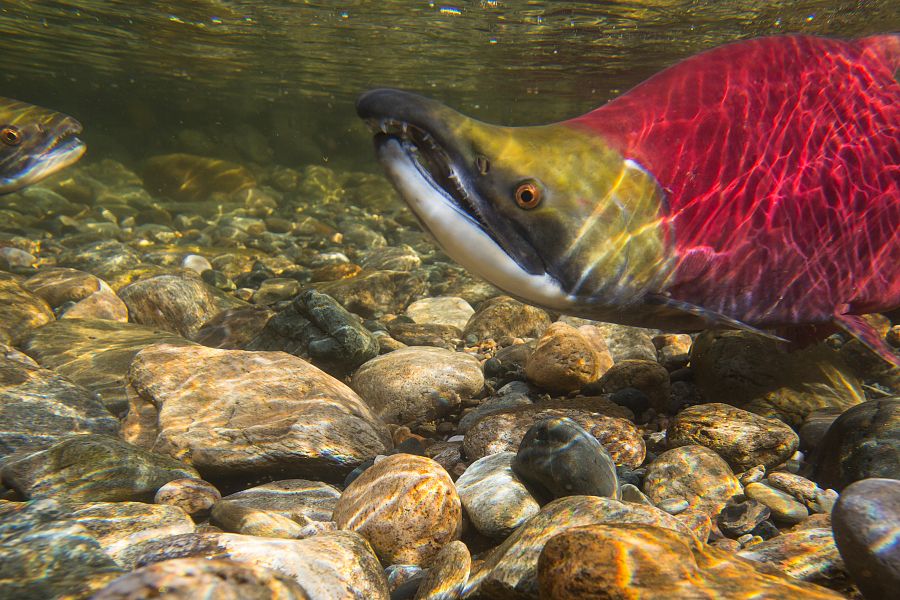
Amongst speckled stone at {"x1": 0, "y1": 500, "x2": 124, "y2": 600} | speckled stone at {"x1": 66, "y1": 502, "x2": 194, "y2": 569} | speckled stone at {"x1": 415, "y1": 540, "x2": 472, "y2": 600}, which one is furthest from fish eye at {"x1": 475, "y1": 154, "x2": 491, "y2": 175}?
speckled stone at {"x1": 66, "y1": 502, "x2": 194, "y2": 569}

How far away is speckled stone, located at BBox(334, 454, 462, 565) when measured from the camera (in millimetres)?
2508

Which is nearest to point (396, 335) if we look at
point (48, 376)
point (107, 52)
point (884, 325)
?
point (48, 376)

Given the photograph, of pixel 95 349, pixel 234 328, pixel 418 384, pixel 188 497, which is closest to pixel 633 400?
pixel 418 384

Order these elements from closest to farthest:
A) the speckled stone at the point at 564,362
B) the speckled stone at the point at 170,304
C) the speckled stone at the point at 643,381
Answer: the speckled stone at the point at 643,381, the speckled stone at the point at 564,362, the speckled stone at the point at 170,304

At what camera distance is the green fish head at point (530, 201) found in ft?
6.44

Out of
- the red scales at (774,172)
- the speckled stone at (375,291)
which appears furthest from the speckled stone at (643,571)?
the speckled stone at (375,291)

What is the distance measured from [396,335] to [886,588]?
4.97 m

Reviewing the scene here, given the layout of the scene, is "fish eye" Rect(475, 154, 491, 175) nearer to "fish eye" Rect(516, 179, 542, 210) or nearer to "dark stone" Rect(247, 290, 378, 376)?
"fish eye" Rect(516, 179, 542, 210)

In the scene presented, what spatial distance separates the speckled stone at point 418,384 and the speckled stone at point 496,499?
4.10 feet

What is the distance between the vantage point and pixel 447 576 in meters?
2.11

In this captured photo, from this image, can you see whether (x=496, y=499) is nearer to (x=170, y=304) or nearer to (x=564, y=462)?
(x=564, y=462)

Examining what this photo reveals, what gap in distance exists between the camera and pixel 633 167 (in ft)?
7.45

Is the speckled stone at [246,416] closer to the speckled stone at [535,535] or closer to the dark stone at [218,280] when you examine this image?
the speckled stone at [535,535]

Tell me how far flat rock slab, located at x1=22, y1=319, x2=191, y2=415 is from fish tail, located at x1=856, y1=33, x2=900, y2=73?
548cm
